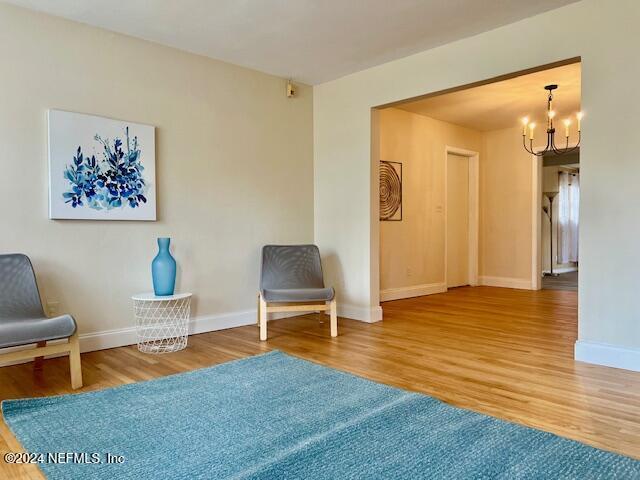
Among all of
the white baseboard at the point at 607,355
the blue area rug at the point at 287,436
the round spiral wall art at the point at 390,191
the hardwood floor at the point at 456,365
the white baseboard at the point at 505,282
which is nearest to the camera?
the blue area rug at the point at 287,436

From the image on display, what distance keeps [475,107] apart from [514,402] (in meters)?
4.34

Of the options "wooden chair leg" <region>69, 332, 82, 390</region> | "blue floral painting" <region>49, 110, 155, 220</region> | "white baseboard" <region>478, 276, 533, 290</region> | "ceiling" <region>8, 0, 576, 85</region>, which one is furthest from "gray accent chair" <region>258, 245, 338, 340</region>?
"white baseboard" <region>478, 276, 533, 290</region>

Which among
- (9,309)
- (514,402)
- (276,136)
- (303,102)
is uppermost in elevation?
(303,102)

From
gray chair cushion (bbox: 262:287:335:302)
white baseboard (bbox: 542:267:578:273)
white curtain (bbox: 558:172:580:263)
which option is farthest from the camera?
white curtain (bbox: 558:172:580:263)

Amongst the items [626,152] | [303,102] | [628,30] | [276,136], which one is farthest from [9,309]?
[628,30]

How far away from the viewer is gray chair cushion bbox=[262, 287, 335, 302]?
12.6ft

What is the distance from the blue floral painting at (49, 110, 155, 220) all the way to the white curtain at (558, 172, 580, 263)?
29.6 ft

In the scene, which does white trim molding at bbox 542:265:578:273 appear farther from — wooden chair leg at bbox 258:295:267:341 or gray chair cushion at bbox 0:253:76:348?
gray chair cushion at bbox 0:253:76:348

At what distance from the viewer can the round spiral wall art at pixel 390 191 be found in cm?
579

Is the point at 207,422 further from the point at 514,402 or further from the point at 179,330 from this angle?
the point at 179,330

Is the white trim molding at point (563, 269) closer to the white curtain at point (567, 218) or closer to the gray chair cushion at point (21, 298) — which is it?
the white curtain at point (567, 218)

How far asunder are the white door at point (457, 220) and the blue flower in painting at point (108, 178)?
476 cm

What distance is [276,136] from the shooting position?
4684 mm

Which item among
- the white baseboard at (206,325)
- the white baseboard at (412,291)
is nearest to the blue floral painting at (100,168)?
the white baseboard at (206,325)
